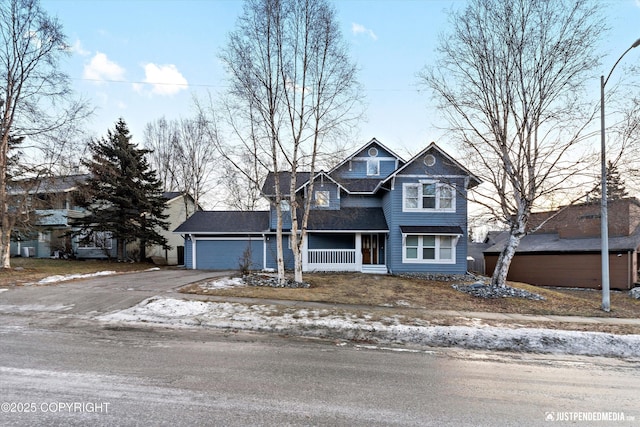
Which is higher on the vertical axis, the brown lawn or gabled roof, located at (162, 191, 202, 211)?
gabled roof, located at (162, 191, 202, 211)

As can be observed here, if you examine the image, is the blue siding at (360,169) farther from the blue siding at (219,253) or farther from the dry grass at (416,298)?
the dry grass at (416,298)

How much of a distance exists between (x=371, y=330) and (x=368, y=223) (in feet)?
40.2

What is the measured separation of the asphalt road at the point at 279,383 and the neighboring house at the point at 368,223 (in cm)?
1047

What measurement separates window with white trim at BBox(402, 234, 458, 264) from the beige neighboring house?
19377 mm

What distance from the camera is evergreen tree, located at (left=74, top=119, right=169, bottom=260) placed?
22.9 meters

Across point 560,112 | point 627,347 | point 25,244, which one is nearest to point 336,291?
point 627,347

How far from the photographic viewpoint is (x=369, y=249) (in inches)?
826

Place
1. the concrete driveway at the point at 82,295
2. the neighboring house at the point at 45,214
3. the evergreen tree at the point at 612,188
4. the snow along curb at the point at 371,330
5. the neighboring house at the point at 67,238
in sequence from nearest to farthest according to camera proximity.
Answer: the snow along curb at the point at 371,330 → the concrete driveway at the point at 82,295 → the evergreen tree at the point at 612,188 → the neighboring house at the point at 45,214 → the neighboring house at the point at 67,238

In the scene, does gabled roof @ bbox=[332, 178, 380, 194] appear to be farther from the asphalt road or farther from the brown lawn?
the asphalt road

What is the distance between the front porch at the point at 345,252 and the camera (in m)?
19.8

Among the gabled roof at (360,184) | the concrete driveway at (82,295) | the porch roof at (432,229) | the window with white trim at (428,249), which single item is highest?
the gabled roof at (360,184)

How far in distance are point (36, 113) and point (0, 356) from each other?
1635 cm

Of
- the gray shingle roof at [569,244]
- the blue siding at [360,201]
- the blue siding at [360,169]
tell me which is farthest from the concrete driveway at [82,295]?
the gray shingle roof at [569,244]

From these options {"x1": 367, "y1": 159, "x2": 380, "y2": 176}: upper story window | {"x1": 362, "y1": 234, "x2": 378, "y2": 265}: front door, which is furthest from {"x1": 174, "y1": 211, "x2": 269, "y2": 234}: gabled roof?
{"x1": 367, "y1": 159, "x2": 380, "y2": 176}: upper story window
